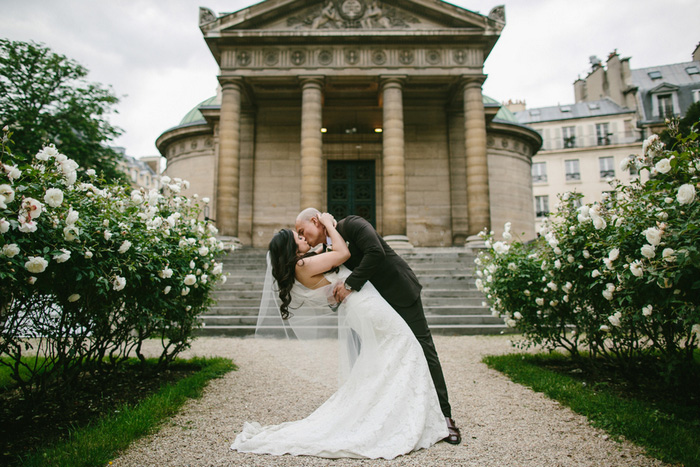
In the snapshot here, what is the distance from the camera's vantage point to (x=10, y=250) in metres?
2.88

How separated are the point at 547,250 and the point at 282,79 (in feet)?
50.3

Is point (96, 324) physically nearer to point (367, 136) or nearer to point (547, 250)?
point (547, 250)

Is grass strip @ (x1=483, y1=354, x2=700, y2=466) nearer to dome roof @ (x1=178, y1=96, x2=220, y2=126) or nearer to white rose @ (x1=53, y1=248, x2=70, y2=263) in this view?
white rose @ (x1=53, y1=248, x2=70, y2=263)

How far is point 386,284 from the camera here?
3.99 meters

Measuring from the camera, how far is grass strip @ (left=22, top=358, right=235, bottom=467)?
Result: 3168 millimetres

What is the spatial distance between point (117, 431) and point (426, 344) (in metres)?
2.69

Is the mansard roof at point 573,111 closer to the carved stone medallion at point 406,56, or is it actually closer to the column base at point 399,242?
the carved stone medallion at point 406,56

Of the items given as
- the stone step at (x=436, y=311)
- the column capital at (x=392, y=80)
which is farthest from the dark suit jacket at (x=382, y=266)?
the column capital at (x=392, y=80)

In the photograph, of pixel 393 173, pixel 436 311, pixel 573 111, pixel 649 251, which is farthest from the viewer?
pixel 573 111

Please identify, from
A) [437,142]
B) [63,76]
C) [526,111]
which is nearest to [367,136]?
[437,142]

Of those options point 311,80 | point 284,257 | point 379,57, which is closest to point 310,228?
point 284,257

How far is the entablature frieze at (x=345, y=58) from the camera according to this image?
1862cm

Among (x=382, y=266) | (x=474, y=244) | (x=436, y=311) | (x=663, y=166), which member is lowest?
(x=436, y=311)

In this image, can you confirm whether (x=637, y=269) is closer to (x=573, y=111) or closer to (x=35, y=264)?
(x=35, y=264)
